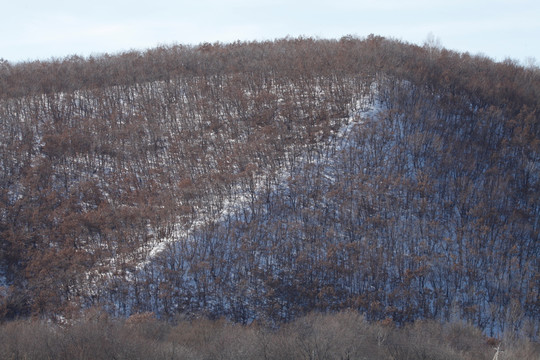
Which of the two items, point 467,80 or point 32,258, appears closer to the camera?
point 32,258

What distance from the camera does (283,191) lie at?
741 inches

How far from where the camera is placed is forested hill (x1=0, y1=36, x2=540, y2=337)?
16.0 metres

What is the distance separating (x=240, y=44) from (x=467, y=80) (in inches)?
562

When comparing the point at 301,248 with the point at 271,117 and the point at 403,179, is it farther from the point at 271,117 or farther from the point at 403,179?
the point at 271,117

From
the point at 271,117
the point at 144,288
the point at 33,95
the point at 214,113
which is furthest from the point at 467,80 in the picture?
the point at 33,95

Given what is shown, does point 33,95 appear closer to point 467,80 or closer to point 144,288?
point 144,288

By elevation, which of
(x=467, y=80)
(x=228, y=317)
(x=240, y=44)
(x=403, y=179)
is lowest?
(x=228, y=317)

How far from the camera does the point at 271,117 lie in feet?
74.0

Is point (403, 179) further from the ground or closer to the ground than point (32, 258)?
further from the ground

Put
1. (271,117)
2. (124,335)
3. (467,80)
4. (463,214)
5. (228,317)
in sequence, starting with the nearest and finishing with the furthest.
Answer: (124,335) → (228,317) → (463,214) → (271,117) → (467,80)

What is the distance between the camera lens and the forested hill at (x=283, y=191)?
52.5 feet

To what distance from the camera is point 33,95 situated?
25734mm

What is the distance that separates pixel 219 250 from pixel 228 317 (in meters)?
2.44

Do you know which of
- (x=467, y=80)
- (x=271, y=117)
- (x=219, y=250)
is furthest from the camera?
(x=467, y=80)
